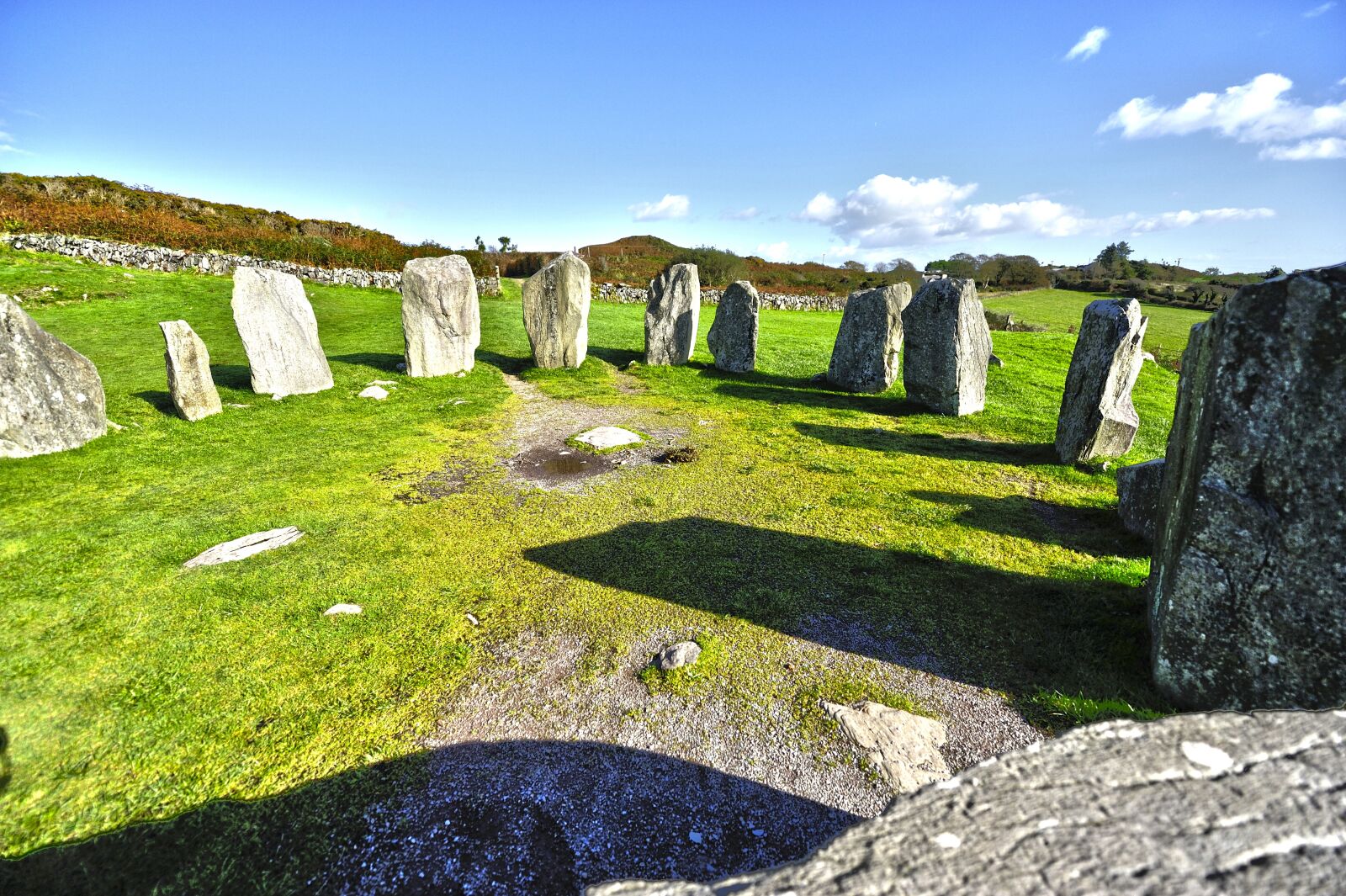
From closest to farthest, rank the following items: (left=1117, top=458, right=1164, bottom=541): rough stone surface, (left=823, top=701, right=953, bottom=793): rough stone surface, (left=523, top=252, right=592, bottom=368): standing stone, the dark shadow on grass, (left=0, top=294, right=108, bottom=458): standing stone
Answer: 1. the dark shadow on grass
2. (left=823, top=701, right=953, bottom=793): rough stone surface
3. (left=1117, top=458, right=1164, bottom=541): rough stone surface
4. (left=0, top=294, right=108, bottom=458): standing stone
5. (left=523, top=252, right=592, bottom=368): standing stone

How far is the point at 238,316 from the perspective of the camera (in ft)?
35.8

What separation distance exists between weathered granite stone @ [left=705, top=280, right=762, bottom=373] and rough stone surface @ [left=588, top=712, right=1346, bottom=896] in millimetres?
14024

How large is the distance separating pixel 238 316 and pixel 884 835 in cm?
1307

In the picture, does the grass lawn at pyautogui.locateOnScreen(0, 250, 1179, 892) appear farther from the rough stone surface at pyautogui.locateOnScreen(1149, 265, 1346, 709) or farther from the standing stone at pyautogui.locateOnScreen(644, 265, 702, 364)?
the standing stone at pyautogui.locateOnScreen(644, 265, 702, 364)

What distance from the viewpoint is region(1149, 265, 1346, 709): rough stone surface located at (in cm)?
312

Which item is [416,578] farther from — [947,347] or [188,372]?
[947,347]

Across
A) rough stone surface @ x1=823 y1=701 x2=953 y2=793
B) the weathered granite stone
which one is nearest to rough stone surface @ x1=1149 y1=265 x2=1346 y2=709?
rough stone surface @ x1=823 y1=701 x2=953 y2=793

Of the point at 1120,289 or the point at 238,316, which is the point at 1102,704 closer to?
the point at 238,316

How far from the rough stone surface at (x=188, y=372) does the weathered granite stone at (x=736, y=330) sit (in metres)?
10.6

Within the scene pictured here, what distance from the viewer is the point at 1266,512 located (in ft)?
10.9

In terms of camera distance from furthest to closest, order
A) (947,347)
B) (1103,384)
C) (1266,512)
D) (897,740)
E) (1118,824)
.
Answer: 1. (947,347)
2. (1103,384)
3. (897,740)
4. (1266,512)
5. (1118,824)

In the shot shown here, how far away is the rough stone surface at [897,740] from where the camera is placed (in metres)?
3.44

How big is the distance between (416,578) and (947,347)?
9755 mm

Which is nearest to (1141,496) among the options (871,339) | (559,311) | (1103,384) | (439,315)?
(1103,384)
